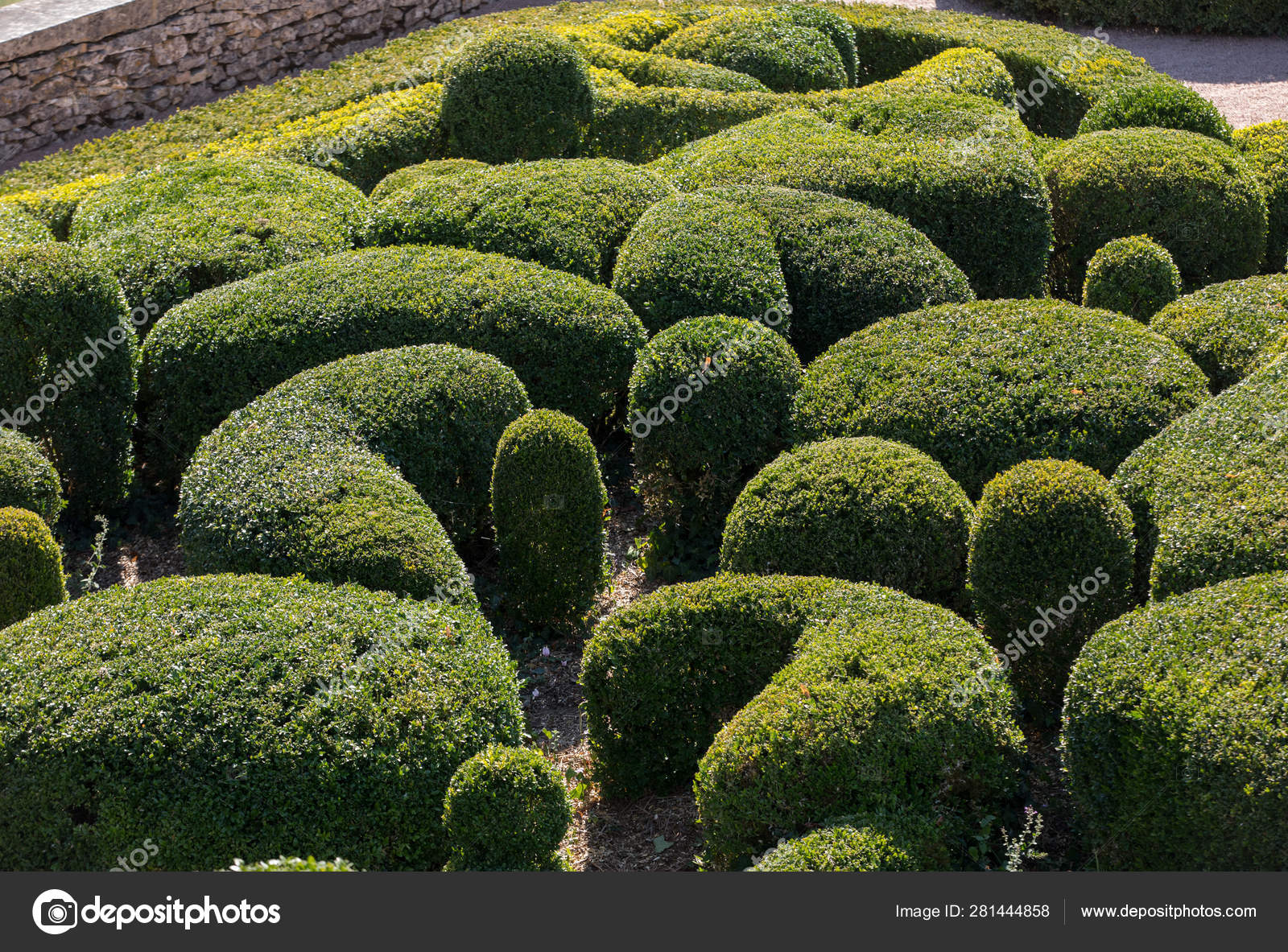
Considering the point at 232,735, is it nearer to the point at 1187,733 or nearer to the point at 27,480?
the point at 27,480

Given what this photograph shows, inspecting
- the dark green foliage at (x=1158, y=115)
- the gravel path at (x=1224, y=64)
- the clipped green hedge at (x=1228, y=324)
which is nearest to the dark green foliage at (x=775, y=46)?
the dark green foliage at (x=1158, y=115)

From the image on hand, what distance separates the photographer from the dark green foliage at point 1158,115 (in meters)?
13.8

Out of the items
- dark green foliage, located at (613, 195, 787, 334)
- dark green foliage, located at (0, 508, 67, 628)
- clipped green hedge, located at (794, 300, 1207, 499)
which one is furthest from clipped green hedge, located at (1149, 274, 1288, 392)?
dark green foliage, located at (0, 508, 67, 628)

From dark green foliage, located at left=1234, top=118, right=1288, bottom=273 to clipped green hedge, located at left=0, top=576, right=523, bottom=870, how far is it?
1043 cm

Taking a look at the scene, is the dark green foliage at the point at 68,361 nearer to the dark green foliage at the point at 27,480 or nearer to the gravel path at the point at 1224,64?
the dark green foliage at the point at 27,480

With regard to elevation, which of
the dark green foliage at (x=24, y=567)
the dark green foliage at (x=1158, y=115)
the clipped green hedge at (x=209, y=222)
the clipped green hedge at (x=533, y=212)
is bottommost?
the dark green foliage at (x=1158, y=115)

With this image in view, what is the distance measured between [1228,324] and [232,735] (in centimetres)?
777

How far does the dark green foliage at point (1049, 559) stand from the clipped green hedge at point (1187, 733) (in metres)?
0.54

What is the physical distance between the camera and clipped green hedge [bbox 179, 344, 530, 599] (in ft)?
24.4

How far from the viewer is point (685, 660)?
6980 millimetres

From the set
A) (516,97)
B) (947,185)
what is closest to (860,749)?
(947,185)

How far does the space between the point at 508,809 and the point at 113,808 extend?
1920 millimetres

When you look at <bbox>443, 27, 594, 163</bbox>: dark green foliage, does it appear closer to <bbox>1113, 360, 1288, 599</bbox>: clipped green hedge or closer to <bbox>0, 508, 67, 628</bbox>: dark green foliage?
<bbox>0, 508, 67, 628</bbox>: dark green foliage

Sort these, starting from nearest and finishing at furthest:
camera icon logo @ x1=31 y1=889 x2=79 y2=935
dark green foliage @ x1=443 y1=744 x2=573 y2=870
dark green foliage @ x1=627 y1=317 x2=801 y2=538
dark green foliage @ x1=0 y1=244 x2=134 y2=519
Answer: camera icon logo @ x1=31 y1=889 x2=79 y2=935
dark green foliage @ x1=443 y1=744 x2=573 y2=870
dark green foliage @ x1=627 y1=317 x2=801 y2=538
dark green foliage @ x1=0 y1=244 x2=134 y2=519
